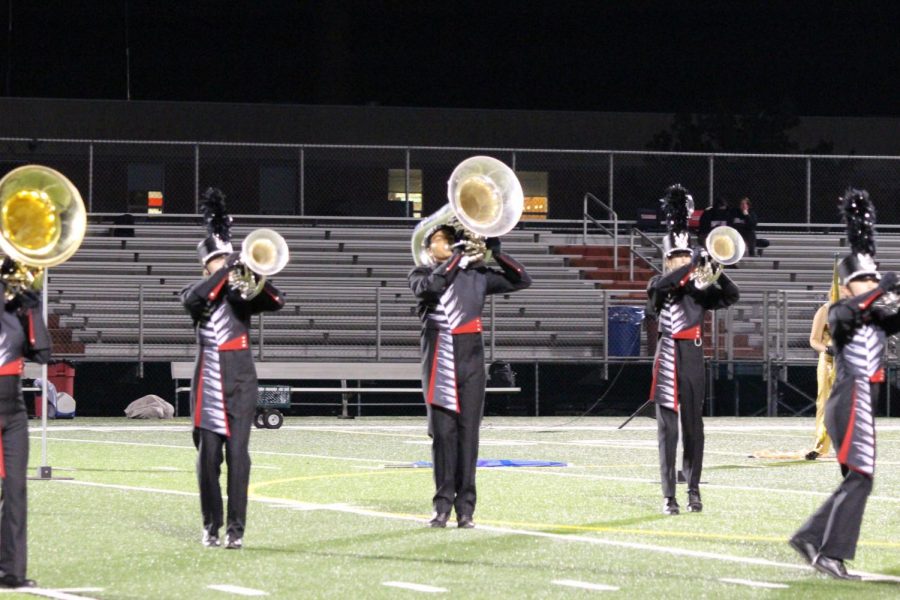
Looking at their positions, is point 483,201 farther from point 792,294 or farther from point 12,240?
point 792,294

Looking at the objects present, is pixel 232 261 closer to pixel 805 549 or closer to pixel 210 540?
pixel 210 540

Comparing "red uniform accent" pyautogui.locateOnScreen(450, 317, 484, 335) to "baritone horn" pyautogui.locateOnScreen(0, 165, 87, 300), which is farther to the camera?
"red uniform accent" pyautogui.locateOnScreen(450, 317, 484, 335)

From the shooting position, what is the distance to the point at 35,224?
27.4 feet

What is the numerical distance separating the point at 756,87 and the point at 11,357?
4257 cm

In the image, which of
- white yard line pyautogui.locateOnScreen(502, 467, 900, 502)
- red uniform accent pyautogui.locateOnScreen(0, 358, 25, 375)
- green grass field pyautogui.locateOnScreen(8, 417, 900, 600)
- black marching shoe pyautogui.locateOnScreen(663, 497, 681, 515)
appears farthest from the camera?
white yard line pyautogui.locateOnScreen(502, 467, 900, 502)

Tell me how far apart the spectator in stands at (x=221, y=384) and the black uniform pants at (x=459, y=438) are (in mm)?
1433

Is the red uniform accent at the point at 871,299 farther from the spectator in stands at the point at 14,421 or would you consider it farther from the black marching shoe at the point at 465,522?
the spectator in stands at the point at 14,421

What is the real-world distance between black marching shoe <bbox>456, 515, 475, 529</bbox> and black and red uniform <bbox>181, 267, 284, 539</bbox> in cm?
151

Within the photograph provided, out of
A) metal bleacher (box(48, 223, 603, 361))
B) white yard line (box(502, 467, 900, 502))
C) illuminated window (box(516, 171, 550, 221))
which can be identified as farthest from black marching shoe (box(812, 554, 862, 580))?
illuminated window (box(516, 171, 550, 221))

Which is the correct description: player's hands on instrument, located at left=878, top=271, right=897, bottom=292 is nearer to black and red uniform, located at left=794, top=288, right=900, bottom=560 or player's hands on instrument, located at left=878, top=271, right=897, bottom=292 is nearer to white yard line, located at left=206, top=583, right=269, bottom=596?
black and red uniform, located at left=794, top=288, right=900, bottom=560

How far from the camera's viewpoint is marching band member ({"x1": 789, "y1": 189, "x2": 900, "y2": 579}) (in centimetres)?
807

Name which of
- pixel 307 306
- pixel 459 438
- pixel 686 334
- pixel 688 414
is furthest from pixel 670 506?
pixel 307 306

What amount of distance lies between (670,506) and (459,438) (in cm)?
168

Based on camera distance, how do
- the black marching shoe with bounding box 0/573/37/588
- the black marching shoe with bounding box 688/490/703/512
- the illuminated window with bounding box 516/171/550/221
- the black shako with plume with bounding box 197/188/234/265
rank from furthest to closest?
the illuminated window with bounding box 516/171/550/221 → the black marching shoe with bounding box 688/490/703/512 → the black shako with plume with bounding box 197/188/234/265 → the black marching shoe with bounding box 0/573/37/588
